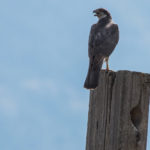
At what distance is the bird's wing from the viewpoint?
7.55 metres

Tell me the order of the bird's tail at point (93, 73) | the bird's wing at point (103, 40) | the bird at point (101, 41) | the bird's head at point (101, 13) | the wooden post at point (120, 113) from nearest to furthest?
the wooden post at point (120, 113) → the bird's tail at point (93, 73) → the bird at point (101, 41) → the bird's wing at point (103, 40) → the bird's head at point (101, 13)

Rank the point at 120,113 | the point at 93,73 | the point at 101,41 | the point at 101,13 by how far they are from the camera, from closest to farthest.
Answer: the point at 120,113 < the point at 93,73 < the point at 101,41 < the point at 101,13

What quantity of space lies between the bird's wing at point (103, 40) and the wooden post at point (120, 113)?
282 cm

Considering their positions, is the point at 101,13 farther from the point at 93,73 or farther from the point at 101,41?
the point at 93,73

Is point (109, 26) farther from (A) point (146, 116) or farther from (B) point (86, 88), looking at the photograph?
(A) point (146, 116)

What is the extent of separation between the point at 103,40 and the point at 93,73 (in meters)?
2.41

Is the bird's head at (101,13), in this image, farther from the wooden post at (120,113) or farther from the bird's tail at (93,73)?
the wooden post at (120,113)

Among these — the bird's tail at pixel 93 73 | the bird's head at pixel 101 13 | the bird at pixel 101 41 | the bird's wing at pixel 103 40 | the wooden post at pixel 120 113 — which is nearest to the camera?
the wooden post at pixel 120 113

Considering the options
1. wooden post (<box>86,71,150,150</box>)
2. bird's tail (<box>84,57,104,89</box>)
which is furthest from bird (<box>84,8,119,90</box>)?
wooden post (<box>86,71,150,150</box>)

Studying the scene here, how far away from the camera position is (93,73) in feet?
18.6

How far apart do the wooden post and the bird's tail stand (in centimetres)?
27

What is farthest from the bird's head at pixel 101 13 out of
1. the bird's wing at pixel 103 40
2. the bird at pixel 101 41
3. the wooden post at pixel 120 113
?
the wooden post at pixel 120 113

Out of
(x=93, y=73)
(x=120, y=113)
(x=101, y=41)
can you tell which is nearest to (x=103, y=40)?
(x=101, y=41)

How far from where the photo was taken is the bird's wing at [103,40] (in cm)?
755
